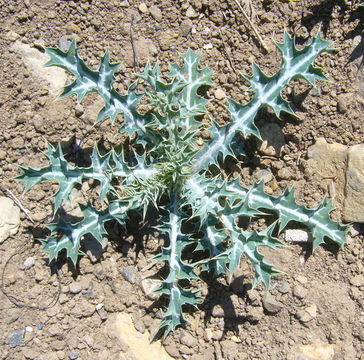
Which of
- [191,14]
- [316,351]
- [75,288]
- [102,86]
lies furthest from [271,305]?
[191,14]

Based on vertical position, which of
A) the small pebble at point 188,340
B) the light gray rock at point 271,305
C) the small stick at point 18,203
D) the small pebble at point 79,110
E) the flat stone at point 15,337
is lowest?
the flat stone at point 15,337

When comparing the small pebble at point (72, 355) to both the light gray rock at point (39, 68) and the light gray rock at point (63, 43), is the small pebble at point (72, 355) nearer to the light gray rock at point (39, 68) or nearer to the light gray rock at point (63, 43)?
the light gray rock at point (39, 68)

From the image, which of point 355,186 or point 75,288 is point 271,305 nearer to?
point 355,186

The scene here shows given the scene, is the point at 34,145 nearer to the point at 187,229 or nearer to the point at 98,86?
the point at 98,86

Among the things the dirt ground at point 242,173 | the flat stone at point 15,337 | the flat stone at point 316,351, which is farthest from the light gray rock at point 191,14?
the flat stone at point 15,337

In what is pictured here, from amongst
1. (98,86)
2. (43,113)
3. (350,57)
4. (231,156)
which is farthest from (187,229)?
(350,57)
